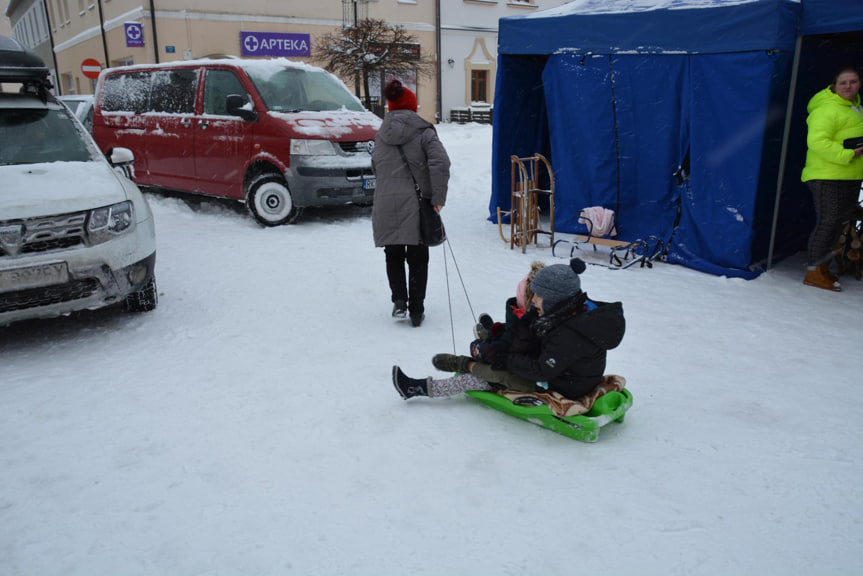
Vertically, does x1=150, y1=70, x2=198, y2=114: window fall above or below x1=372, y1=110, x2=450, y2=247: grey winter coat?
above

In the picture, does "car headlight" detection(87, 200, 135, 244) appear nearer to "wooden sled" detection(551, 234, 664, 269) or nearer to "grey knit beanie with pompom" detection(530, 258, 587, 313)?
"grey knit beanie with pompom" detection(530, 258, 587, 313)

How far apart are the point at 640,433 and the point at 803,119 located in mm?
4871

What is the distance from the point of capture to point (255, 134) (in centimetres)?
813

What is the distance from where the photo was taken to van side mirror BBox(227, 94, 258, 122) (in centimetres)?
796

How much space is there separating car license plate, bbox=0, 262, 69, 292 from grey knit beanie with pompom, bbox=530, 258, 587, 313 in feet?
10.1

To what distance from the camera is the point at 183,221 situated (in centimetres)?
882

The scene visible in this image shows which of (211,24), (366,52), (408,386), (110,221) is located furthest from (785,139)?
(211,24)

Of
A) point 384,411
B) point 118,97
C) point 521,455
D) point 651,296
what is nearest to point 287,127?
point 118,97

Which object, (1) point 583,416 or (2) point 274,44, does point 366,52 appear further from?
(1) point 583,416

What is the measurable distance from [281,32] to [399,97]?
20.2 meters

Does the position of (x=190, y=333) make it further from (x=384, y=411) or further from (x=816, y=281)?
(x=816, y=281)

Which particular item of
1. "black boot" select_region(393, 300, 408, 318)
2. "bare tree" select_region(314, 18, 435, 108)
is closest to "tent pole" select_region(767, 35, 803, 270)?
"black boot" select_region(393, 300, 408, 318)

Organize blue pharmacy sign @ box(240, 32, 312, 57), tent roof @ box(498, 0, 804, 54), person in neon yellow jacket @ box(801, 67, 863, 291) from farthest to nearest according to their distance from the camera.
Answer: blue pharmacy sign @ box(240, 32, 312, 57)
tent roof @ box(498, 0, 804, 54)
person in neon yellow jacket @ box(801, 67, 863, 291)

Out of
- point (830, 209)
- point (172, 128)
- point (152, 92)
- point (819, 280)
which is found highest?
point (152, 92)
